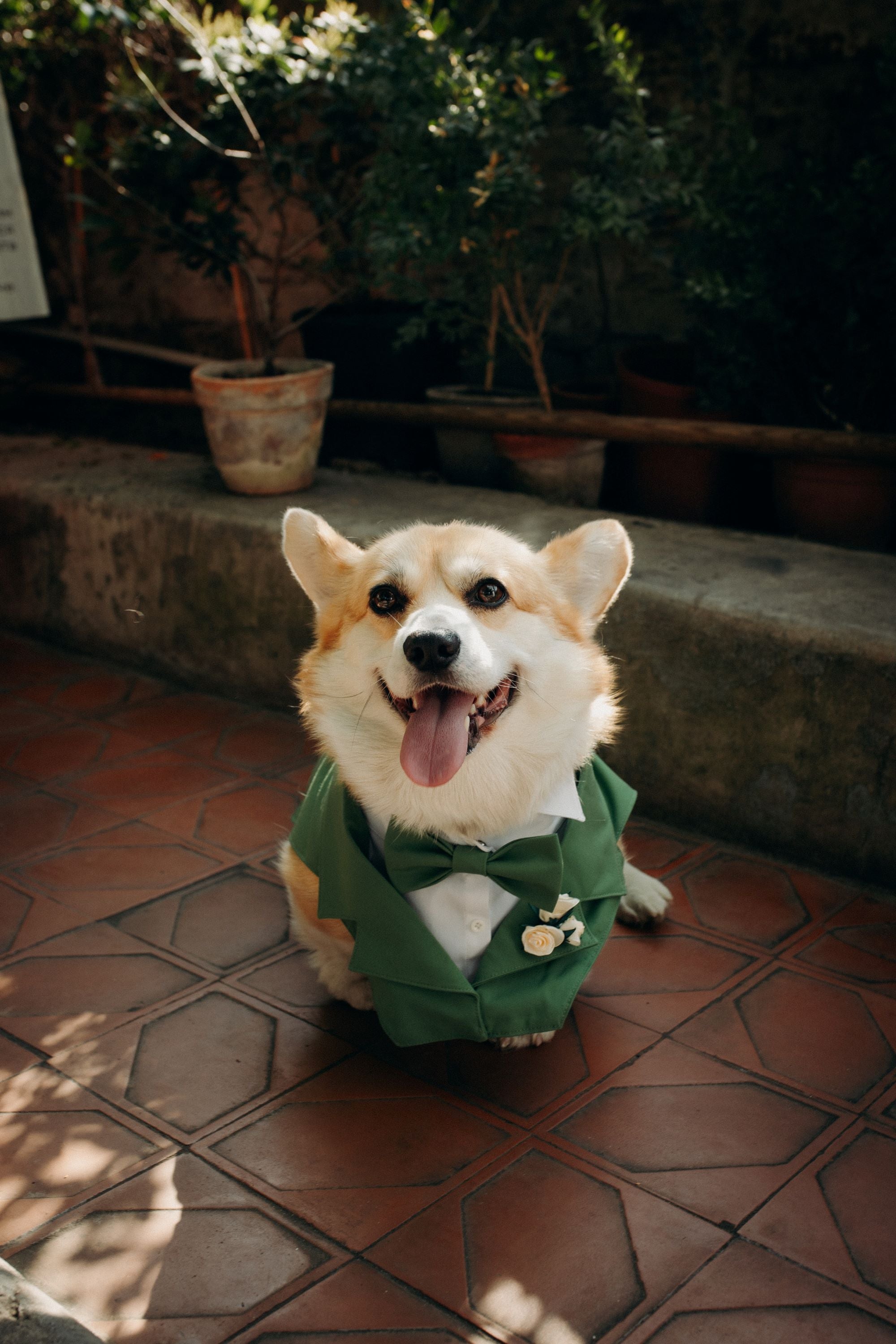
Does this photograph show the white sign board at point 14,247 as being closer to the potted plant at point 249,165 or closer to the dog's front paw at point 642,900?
the potted plant at point 249,165

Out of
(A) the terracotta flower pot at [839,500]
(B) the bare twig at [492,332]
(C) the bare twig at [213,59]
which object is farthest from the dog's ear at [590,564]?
(C) the bare twig at [213,59]

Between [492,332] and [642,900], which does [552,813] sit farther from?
[492,332]

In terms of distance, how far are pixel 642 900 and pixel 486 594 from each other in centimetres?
96

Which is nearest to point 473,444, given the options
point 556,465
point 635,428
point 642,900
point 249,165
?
point 556,465

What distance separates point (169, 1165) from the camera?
6.25ft

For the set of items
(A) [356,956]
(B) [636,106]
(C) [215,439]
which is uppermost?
(B) [636,106]

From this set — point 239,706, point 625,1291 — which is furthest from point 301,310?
point 625,1291

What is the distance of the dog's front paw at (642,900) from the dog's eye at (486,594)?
2.79ft

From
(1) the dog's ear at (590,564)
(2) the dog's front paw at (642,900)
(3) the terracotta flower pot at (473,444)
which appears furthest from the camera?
(3) the terracotta flower pot at (473,444)

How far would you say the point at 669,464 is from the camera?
13.8 ft

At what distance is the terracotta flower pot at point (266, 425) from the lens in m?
4.14

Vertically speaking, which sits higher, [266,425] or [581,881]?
[266,425]

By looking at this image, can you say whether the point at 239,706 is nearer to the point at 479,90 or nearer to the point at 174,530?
the point at 174,530

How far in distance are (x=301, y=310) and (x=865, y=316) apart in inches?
102
